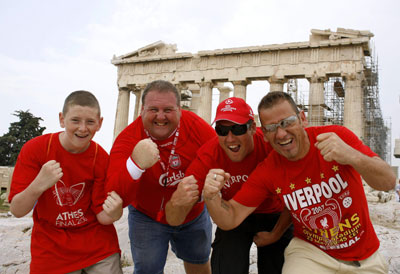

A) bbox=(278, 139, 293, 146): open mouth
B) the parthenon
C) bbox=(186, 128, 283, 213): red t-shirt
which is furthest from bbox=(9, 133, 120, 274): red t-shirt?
the parthenon

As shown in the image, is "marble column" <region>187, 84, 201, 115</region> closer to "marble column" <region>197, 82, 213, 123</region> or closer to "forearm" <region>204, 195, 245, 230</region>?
"marble column" <region>197, 82, 213, 123</region>

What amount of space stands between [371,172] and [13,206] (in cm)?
279

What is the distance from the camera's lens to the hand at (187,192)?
2.81 meters

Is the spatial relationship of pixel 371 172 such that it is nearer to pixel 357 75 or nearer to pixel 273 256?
pixel 273 256

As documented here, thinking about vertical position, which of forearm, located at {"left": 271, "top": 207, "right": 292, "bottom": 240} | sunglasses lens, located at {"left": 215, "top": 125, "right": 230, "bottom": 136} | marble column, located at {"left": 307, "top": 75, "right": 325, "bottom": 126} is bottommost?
forearm, located at {"left": 271, "top": 207, "right": 292, "bottom": 240}

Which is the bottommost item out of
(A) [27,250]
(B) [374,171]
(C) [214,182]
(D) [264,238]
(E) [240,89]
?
(A) [27,250]

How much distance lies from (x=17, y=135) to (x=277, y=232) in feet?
116

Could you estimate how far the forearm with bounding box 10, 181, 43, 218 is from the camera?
2810mm

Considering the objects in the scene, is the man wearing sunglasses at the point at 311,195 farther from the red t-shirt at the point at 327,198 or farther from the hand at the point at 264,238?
the hand at the point at 264,238

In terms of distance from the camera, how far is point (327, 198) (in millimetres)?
2773

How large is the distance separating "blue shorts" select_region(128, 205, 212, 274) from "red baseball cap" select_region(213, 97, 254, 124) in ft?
4.39

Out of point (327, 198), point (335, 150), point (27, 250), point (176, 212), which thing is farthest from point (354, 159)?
point (27, 250)

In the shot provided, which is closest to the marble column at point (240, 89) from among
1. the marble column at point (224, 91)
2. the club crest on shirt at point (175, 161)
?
the marble column at point (224, 91)

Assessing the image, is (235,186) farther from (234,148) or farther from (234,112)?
(234,112)
